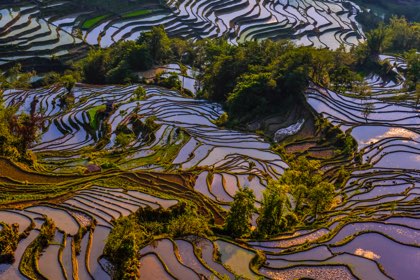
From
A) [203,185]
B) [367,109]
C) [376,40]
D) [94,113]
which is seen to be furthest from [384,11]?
[203,185]

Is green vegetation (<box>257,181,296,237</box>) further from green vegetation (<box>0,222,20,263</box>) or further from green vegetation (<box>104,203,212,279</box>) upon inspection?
green vegetation (<box>0,222,20,263</box>)

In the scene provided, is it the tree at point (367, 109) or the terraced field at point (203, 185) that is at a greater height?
the tree at point (367, 109)

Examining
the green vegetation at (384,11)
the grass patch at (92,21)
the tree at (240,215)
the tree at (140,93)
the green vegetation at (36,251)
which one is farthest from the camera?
the green vegetation at (384,11)

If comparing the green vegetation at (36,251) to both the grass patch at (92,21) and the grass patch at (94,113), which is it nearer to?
the grass patch at (94,113)

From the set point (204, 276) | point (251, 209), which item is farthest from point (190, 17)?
point (204, 276)

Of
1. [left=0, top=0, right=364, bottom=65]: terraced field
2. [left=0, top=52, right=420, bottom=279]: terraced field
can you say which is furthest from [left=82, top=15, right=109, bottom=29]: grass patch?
[left=0, top=52, right=420, bottom=279]: terraced field

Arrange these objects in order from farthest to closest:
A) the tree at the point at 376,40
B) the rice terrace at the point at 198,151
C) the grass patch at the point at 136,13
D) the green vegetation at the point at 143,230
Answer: the grass patch at the point at 136,13 < the tree at the point at 376,40 < the rice terrace at the point at 198,151 < the green vegetation at the point at 143,230

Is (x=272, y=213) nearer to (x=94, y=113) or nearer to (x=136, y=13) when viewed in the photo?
(x=94, y=113)

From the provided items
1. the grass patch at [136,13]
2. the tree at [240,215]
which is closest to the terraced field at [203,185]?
the tree at [240,215]
